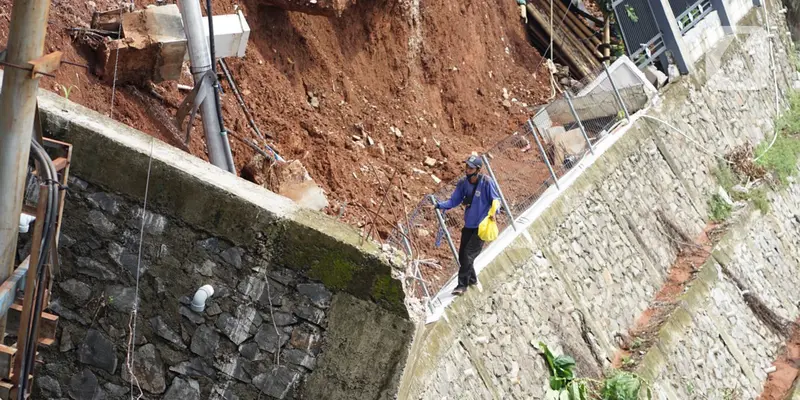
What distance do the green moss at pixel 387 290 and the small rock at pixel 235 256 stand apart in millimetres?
968

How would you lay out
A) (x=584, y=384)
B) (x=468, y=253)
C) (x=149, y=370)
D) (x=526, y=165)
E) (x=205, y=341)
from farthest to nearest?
(x=526, y=165) < (x=584, y=384) < (x=468, y=253) < (x=149, y=370) < (x=205, y=341)

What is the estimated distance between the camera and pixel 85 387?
8273mm

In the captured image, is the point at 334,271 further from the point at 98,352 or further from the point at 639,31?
the point at 639,31

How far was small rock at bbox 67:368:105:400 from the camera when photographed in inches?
325

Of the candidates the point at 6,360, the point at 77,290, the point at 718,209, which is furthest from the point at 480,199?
the point at 718,209

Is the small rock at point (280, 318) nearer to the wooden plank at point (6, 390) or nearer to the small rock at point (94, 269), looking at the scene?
the small rock at point (94, 269)

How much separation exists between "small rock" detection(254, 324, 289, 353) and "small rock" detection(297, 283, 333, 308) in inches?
13.1

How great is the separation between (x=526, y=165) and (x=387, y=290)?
590cm

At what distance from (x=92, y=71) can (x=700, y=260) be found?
8871 mm

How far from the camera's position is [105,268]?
8.12 m

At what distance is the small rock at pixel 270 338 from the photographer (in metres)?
7.95

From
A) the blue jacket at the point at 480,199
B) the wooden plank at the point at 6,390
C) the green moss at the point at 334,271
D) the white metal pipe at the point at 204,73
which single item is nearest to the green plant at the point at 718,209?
the blue jacket at the point at 480,199

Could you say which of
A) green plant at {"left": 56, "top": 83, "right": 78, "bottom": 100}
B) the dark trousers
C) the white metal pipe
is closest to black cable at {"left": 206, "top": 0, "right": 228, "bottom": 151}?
the white metal pipe

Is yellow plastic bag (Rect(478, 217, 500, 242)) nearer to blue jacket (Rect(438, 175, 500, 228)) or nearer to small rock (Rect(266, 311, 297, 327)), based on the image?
blue jacket (Rect(438, 175, 500, 228))
